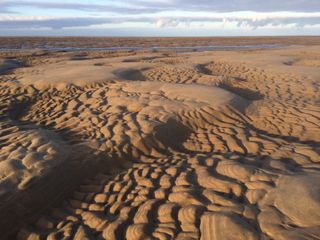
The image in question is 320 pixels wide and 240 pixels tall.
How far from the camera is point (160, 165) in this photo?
13.5ft

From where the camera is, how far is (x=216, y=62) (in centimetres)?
1350

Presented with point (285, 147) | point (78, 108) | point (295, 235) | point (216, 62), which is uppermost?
point (295, 235)

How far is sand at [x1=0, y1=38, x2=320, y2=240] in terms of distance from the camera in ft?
9.45

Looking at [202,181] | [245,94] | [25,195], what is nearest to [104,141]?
[25,195]

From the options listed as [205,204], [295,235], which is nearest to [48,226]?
[205,204]

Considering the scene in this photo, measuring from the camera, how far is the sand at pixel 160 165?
9.45 ft

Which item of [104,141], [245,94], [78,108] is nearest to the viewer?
[104,141]

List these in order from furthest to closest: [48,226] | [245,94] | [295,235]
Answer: [245,94], [48,226], [295,235]

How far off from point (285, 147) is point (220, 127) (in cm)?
126

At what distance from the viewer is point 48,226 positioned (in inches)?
129

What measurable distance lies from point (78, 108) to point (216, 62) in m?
8.52

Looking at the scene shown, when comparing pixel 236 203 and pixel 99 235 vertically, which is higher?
pixel 236 203

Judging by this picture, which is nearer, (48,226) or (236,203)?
(236,203)

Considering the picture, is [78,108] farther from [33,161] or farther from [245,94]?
[245,94]
